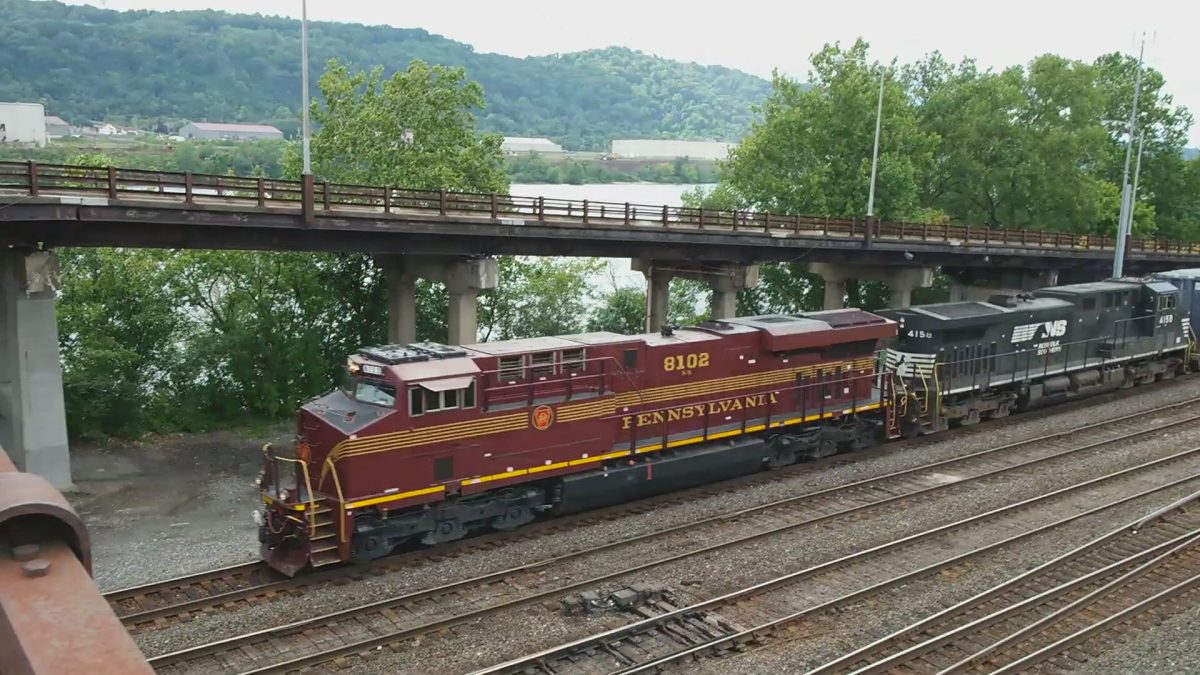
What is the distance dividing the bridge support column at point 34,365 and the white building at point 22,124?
15262mm

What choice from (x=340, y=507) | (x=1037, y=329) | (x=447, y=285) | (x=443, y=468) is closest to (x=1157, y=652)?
(x=443, y=468)

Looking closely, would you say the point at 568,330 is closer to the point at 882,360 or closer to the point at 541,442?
the point at 882,360

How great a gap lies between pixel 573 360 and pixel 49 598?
16.0 meters

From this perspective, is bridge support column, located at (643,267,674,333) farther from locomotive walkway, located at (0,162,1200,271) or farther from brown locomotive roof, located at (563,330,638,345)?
brown locomotive roof, located at (563,330,638,345)

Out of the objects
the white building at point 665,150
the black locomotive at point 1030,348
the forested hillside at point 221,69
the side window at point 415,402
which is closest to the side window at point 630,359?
the side window at point 415,402

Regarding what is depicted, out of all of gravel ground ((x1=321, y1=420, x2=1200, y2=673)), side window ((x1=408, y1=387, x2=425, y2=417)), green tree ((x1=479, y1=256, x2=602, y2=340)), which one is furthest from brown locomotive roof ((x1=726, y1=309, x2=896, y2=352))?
green tree ((x1=479, y1=256, x2=602, y2=340))

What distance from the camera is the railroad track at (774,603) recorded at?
1329 cm

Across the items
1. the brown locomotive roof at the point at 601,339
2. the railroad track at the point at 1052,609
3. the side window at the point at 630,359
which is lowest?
the railroad track at the point at 1052,609

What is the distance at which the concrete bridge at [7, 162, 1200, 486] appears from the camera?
812 inches

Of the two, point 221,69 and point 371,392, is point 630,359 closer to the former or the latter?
point 371,392

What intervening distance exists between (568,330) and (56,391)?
20.4m

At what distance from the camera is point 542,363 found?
720 inches

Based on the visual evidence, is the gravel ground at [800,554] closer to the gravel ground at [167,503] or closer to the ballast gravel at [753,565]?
the ballast gravel at [753,565]

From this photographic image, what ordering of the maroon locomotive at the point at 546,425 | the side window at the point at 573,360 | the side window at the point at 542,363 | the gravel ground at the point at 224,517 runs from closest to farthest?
the gravel ground at the point at 224,517 → the maroon locomotive at the point at 546,425 → the side window at the point at 542,363 → the side window at the point at 573,360
